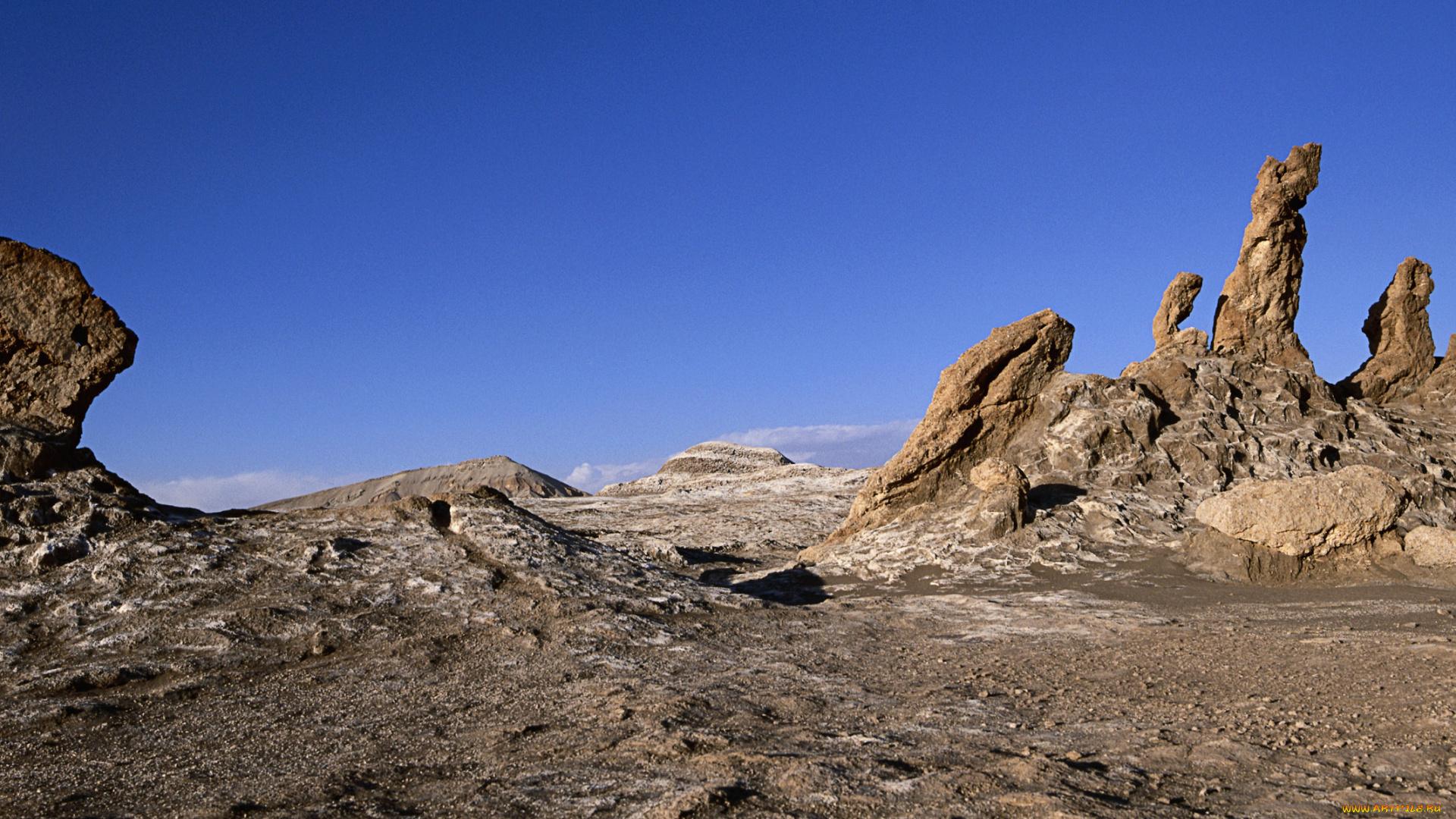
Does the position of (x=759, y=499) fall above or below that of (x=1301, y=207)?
below

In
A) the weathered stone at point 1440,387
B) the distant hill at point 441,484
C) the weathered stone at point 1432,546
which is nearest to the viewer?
the weathered stone at point 1432,546

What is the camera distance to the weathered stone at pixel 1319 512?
1217 centimetres

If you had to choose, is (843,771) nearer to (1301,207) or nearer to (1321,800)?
(1321,800)

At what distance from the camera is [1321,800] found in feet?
13.4

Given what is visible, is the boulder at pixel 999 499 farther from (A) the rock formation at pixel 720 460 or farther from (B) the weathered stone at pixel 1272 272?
(A) the rock formation at pixel 720 460

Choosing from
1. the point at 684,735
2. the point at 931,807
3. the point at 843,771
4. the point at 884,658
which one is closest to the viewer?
the point at 931,807

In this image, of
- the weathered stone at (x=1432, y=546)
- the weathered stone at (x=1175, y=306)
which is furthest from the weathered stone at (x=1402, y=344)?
the weathered stone at (x=1432, y=546)

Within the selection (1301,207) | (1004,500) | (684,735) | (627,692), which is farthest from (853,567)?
(1301,207)

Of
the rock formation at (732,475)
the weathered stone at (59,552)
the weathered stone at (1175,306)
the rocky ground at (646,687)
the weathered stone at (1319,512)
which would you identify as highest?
the weathered stone at (1175,306)

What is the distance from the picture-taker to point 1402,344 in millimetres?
20234

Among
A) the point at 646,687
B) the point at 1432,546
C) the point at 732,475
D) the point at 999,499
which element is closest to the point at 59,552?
the point at 646,687

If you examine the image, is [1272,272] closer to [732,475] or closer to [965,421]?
[965,421]

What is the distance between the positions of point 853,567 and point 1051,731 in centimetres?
913

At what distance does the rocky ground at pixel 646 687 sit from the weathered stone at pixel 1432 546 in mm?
712
